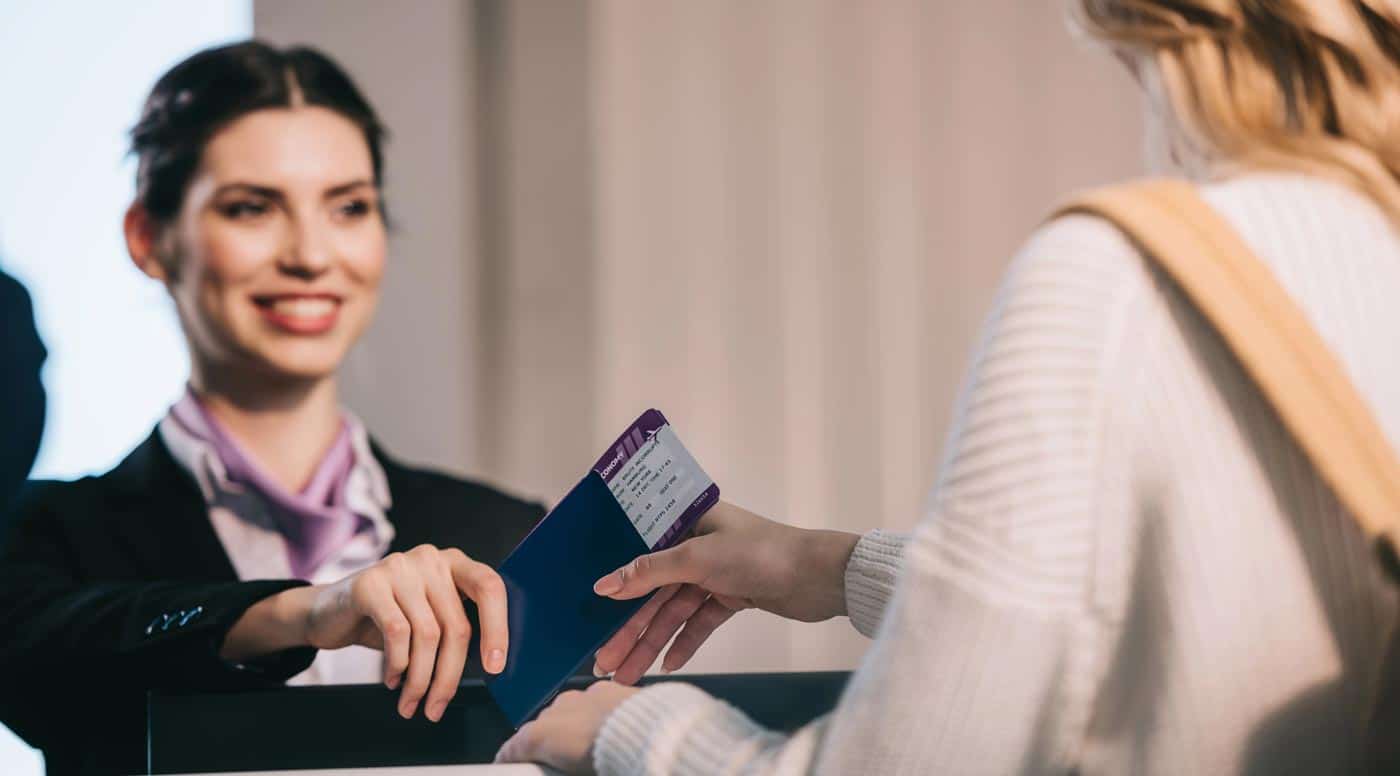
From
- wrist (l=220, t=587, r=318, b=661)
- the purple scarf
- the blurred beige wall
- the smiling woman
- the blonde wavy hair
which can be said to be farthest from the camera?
the blurred beige wall

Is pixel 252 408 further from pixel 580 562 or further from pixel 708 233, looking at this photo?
pixel 580 562

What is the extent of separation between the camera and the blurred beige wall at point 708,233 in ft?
6.01

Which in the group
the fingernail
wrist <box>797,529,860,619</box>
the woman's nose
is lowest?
wrist <box>797,529,860,619</box>

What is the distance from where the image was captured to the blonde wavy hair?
20.5 inches

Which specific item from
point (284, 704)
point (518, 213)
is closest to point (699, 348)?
point (518, 213)

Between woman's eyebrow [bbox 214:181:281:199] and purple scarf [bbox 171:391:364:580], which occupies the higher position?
woman's eyebrow [bbox 214:181:281:199]

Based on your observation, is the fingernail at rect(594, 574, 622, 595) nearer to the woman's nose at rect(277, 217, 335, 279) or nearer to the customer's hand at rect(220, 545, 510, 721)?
the customer's hand at rect(220, 545, 510, 721)

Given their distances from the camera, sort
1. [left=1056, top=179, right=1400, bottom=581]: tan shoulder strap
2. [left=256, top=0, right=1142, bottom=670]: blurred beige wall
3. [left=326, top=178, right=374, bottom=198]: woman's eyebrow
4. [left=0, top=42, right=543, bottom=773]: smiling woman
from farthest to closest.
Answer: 1. [left=256, top=0, right=1142, bottom=670]: blurred beige wall
2. [left=326, top=178, right=374, bottom=198]: woman's eyebrow
3. [left=0, top=42, right=543, bottom=773]: smiling woman
4. [left=1056, top=179, right=1400, bottom=581]: tan shoulder strap

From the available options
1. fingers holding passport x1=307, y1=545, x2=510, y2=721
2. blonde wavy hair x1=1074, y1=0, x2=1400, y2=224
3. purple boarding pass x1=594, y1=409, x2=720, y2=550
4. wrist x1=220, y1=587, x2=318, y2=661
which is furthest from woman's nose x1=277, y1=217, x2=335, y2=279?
blonde wavy hair x1=1074, y1=0, x2=1400, y2=224

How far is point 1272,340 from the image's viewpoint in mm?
444

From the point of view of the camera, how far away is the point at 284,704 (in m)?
0.71

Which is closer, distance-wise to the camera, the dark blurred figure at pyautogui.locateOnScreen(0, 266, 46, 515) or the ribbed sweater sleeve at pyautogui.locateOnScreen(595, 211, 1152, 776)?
the ribbed sweater sleeve at pyautogui.locateOnScreen(595, 211, 1152, 776)

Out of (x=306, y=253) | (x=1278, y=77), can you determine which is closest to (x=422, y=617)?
(x=1278, y=77)

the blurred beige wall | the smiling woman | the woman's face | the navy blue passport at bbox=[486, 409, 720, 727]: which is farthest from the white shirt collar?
the navy blue passport at bbox=[486, 409, 720, 727]
